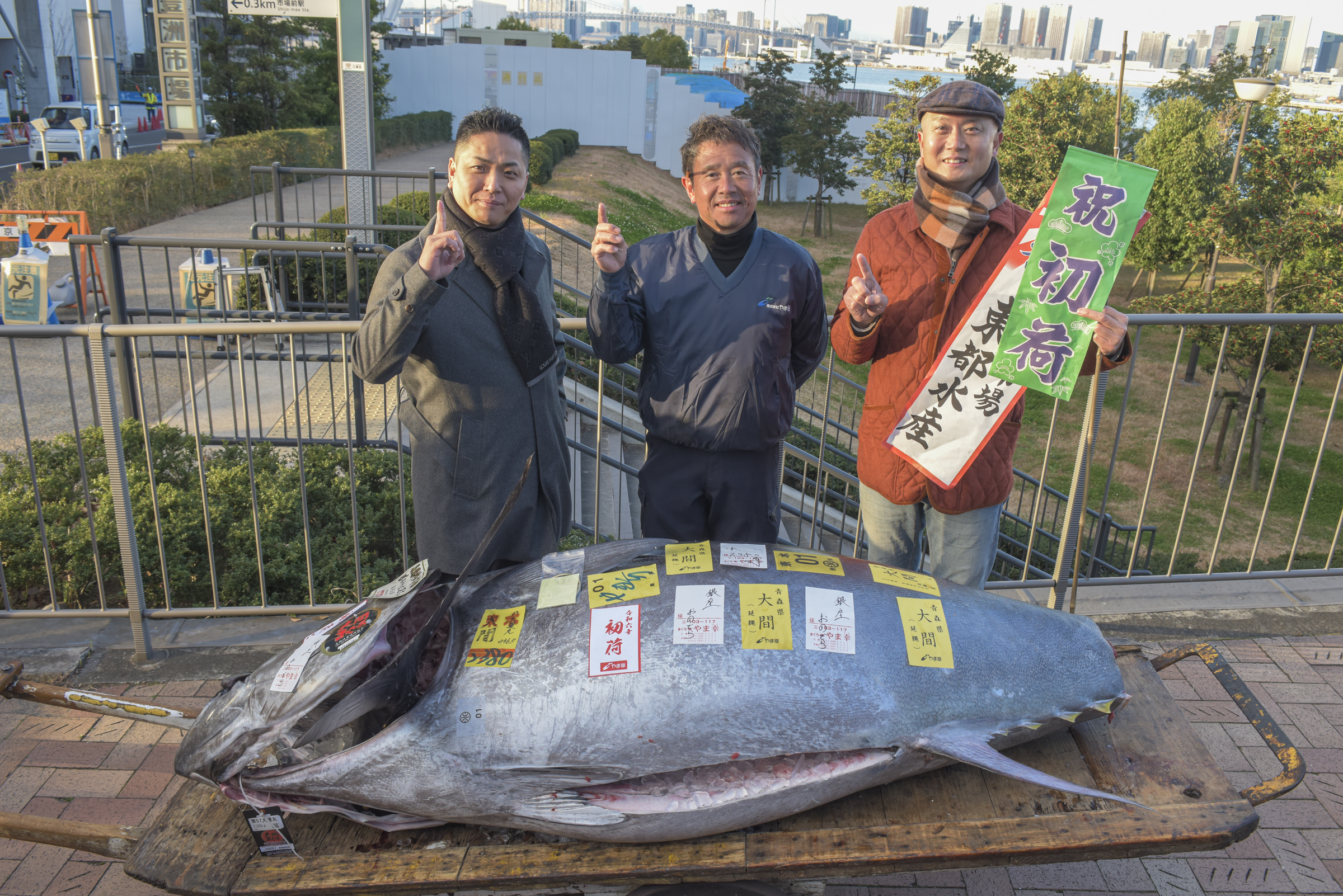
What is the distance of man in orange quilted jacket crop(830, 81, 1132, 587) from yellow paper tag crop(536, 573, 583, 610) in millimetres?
1135

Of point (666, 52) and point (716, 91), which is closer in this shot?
point (716, 91)

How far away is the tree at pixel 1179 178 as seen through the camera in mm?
21250

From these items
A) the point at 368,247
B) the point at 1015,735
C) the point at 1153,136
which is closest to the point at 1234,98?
the point at 1153,136

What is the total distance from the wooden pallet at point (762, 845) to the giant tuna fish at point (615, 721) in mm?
64

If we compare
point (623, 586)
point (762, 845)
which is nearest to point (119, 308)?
point (623, 586)

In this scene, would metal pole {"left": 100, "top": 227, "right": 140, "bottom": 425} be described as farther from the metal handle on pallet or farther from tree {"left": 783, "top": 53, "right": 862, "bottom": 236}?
tree {"left": 783, "top": 53, "right": 862, "bottom": 236}

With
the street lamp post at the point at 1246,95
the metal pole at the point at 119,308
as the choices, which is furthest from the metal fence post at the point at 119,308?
the street lamp post at the point at 1246,95

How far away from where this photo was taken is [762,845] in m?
2.06

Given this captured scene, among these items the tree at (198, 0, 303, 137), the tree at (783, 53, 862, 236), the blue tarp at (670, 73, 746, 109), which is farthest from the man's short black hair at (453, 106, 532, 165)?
the blue tarp at (670, 73, 746, 109)

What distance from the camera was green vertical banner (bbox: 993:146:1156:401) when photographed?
2641 mm

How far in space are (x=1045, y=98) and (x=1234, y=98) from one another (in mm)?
11641

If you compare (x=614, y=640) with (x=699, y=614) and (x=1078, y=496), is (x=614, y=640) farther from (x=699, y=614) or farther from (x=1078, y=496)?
(x=1078, y=496)

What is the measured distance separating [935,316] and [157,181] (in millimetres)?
17578

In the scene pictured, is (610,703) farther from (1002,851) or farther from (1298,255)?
(1298,255)
